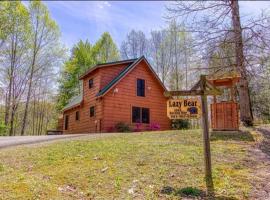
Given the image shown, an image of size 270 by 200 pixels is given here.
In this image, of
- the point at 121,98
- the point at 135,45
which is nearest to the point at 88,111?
the point at 121,98

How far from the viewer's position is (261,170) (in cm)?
649

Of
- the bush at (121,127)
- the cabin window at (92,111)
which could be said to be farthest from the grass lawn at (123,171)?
the cabin window at (92,111)

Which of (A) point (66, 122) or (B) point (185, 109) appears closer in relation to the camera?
(B) point (185, 109)

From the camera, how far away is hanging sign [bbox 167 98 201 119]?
620 cm

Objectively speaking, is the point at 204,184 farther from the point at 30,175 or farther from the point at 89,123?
the point at 89,123

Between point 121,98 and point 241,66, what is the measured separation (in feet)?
31.9

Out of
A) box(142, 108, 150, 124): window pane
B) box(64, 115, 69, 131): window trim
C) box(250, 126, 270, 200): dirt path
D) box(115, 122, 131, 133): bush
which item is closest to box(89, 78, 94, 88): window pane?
box(115, 122, 131, 133): bush

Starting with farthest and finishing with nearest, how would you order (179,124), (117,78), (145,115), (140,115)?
(179,124) → (145,115) → (140,115) → (117,78)

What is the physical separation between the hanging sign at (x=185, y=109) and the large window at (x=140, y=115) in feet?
45.6

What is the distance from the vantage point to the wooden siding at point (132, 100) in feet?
62.6

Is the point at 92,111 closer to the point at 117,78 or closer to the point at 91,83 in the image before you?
the point at 91,83

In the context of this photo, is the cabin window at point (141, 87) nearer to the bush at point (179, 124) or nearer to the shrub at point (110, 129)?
the shrub at point (110, 129)

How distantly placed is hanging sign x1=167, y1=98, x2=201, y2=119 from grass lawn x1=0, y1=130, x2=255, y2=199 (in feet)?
4.01

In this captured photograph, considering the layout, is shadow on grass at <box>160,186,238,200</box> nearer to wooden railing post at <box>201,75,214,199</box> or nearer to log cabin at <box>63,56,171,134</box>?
wooden railing post at <box>201,75,214,199</box>
